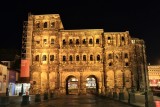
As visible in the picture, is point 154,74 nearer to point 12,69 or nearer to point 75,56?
point 75,56

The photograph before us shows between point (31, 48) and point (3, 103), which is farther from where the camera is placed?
point (31, 48)

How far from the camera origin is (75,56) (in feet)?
169

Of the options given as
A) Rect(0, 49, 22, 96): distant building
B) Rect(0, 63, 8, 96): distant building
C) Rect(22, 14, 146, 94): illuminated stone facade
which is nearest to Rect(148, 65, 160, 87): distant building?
Rect(22, 14, 146, 94): illuminated stone facade

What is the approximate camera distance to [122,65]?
5131 centimetres

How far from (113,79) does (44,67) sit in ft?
50.5

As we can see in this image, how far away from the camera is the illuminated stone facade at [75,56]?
50.5 metres

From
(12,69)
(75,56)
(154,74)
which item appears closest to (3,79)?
(12,69)

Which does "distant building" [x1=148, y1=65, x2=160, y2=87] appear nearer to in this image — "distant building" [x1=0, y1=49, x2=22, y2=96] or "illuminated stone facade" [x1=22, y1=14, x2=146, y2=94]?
"illuminated stone facade" [x1=22, y1=14, x2=146, y2=94]

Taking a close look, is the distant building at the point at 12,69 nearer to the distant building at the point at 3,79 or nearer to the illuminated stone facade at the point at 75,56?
the distant building at the point at 3,79

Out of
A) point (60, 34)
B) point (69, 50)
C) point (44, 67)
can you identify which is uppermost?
point (60, 34)

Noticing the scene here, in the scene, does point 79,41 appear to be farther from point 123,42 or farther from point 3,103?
point 3,103

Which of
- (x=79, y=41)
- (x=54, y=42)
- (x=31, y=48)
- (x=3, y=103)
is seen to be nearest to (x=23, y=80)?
(x=31, y=48)

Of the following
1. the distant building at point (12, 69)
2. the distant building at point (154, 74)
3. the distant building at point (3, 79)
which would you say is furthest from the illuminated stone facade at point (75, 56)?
the distant building at point (154, 74)

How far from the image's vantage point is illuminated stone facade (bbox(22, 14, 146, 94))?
166ft
